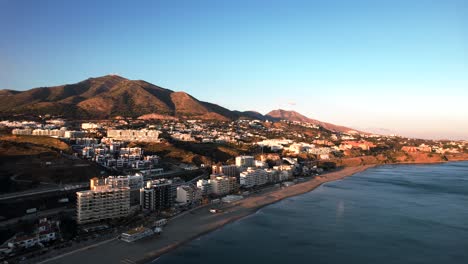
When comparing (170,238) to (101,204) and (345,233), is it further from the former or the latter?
(345,233)

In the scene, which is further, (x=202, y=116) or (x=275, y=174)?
(x=202, y=116)

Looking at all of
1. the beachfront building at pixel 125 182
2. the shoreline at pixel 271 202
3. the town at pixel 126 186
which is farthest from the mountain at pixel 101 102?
the beachfront building at pixel 125 182

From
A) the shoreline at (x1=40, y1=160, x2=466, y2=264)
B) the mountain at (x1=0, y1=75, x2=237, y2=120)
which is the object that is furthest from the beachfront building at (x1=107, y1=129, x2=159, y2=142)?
the mountain at (x1=0, y1=75, x2=237, y2=120)

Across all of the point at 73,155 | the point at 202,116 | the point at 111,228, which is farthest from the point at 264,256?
the point at 202,116

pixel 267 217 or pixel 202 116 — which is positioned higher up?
pixel 202 116

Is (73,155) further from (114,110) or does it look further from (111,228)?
(114,110)

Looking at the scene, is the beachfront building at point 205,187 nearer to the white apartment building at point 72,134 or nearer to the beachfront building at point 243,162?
the beachfront building at point 243,162

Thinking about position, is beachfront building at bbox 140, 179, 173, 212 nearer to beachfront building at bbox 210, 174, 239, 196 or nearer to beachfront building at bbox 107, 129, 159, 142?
beachfront building at bbox 210, 174, 239, 196
